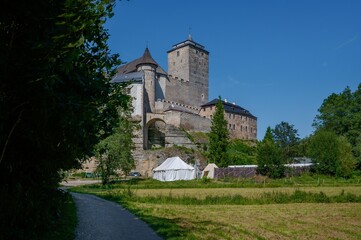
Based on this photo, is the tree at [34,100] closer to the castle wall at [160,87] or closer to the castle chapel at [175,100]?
the castle chapel at [175,100]

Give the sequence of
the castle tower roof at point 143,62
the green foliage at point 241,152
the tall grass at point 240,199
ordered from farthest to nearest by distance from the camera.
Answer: the castle tower roof at point 143,62, the green foliage at point 241,152, the tall grass at point 240,199

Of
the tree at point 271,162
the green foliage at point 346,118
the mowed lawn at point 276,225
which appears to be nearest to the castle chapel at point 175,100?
the tree at point 271,162

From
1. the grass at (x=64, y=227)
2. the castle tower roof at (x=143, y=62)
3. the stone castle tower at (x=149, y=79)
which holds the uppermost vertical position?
the castle tower roof at (x=143, y=62)

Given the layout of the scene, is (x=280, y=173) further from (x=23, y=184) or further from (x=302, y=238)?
(x=23, y=184)

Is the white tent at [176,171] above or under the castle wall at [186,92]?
under

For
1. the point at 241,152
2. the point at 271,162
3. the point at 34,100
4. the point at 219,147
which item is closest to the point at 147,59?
the point at 241,152

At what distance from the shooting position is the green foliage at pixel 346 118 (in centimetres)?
5505

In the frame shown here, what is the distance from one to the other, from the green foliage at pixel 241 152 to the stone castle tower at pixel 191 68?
50.2 ft

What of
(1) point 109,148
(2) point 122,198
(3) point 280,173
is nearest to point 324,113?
(3) point 280,173

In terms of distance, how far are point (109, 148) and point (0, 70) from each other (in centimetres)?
3182

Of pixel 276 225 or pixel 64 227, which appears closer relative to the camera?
pixel 64 227

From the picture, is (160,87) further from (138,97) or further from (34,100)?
(34,100)

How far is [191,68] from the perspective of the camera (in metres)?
93.4

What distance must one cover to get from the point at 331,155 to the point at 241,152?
29857 mm
